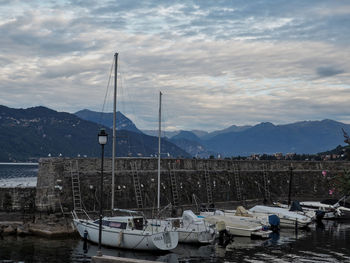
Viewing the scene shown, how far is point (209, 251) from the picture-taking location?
1262 inches

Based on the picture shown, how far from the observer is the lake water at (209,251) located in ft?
94.2

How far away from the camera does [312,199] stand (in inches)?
2368

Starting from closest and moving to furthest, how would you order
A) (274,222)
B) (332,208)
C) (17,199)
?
1. (17,199)
2. (274,222)
3. (332,208)

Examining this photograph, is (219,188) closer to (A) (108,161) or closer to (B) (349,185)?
→ (A) (108,161)

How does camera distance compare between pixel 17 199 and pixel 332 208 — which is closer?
pixel 17 199

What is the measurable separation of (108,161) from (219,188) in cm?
1559

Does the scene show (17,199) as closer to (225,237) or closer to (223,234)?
(223,234)

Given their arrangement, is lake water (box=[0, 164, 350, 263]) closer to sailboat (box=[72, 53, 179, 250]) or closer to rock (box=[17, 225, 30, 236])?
sailboat (box=[72, 53, 179, 250])

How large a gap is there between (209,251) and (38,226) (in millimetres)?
13971

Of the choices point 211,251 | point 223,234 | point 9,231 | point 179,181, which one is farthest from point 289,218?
point 9,231

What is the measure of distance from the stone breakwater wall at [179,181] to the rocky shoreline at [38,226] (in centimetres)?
105

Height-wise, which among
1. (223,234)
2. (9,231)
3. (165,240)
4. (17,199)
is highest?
(17,199)

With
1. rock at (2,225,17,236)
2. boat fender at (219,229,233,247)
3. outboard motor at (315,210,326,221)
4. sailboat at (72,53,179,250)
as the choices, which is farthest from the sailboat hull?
outboard motor at (315,210,326,221)

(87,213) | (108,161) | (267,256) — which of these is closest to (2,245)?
(87,213)
